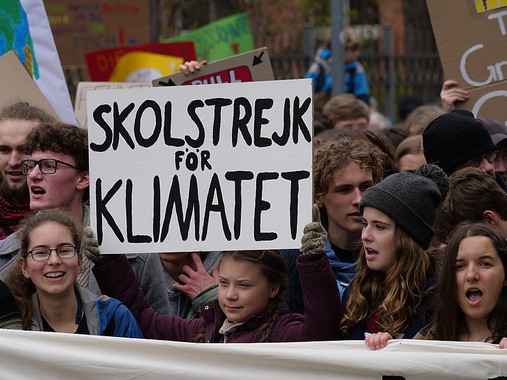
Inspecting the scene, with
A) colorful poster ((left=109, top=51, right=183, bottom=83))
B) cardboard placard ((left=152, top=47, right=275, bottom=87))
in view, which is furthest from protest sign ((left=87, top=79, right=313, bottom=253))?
colorful poster ((left=109, top=51, right=183, bottom=83))

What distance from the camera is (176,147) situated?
13.3ft

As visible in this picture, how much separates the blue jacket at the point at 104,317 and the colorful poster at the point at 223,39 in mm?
5366

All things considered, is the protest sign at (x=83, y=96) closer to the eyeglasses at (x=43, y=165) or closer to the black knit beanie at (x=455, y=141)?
the eyeglasses at (x=43, y=165)

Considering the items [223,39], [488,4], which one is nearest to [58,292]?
[488,4]

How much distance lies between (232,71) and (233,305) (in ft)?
6.58

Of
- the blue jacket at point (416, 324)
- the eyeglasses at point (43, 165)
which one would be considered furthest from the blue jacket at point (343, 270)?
the eyeglasses at point (43, 165)

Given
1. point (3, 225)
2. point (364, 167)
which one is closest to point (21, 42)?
point (3, 225)

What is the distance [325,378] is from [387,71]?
10216 mm

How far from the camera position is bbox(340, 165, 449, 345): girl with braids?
3.77 meters

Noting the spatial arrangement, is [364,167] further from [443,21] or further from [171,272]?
[443,21]

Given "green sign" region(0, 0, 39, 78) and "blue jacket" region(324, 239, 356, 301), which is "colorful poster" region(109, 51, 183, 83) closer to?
"green sign" region(0, 0, 39, 78)

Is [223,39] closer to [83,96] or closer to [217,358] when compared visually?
[83,96]

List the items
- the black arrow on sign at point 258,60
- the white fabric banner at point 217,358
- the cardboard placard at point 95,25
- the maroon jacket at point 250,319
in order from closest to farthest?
the white fabric banner at point 217,358 → the maroon jacket at point 250,319 → the black arrow on sign at point 258,60 → the cardboard placard at point 95,25

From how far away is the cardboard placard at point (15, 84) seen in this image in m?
5.80
